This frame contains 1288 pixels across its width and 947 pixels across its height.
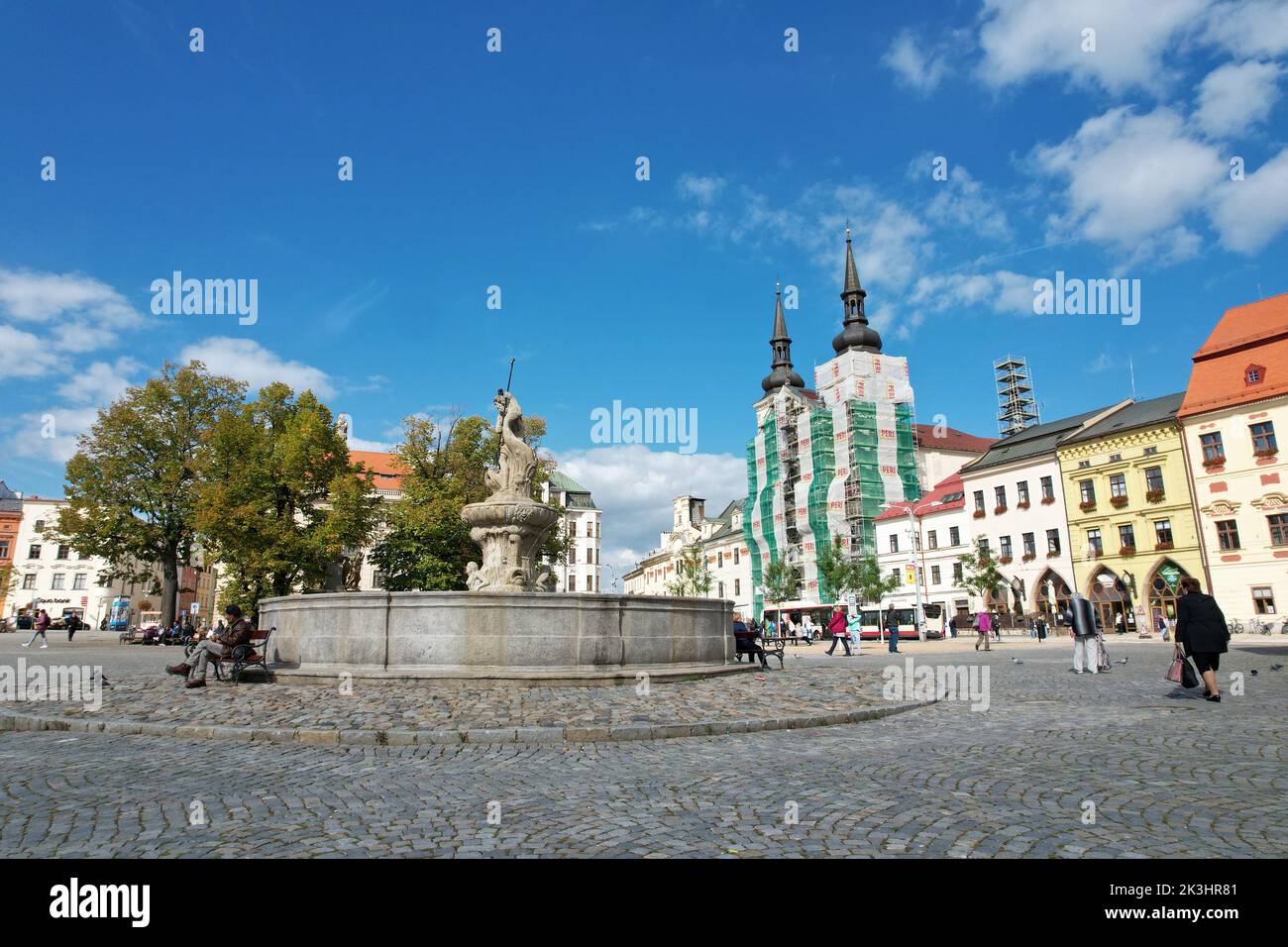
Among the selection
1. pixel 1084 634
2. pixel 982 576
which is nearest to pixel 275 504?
pixel 1084 634

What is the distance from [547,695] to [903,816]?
7.03m

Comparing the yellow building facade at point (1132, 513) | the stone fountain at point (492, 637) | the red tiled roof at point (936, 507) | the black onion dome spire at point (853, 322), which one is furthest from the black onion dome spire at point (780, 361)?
the stone fountain at point (492, 637)

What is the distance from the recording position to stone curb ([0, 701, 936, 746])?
845 centimetres

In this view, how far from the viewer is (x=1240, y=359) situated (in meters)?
41.7

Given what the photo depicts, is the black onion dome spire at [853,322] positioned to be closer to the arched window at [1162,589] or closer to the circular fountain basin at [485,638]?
the arched window at [1162,589]

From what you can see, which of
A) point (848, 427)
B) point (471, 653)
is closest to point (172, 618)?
point (471, 653)

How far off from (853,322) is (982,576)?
3761 cm

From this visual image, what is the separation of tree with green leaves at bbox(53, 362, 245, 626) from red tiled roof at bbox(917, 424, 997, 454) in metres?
61.8

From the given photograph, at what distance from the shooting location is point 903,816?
5.11 meters

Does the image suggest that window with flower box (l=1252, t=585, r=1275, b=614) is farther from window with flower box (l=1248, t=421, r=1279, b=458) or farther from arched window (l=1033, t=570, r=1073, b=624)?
arched window (l=1033, t=570, r=1073, b=624)

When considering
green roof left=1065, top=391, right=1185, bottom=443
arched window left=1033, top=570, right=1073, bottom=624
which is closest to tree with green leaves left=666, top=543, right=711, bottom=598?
arched window left=1033, top=570, right=1073, bottom=624

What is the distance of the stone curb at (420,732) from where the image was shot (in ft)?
27.7
